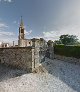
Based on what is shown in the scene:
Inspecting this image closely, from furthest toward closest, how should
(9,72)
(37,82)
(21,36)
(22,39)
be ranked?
(21,36)
(22,39)
(9,72)
(37,82)

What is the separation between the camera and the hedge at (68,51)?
55.4ft

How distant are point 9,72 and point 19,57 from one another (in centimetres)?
160

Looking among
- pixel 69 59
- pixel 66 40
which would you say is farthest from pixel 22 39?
pixel 66 40

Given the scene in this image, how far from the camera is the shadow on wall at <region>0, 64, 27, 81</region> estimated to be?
10766mm

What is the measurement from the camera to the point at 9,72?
11.6 meters

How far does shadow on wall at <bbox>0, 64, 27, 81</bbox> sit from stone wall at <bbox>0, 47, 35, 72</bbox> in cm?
43

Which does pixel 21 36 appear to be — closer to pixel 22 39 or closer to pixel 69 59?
pixel 22 39

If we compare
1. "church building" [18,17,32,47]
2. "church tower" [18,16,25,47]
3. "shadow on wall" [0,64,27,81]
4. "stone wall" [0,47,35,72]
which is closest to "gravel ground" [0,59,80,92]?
"shadow on wall" [0,64,27,81]

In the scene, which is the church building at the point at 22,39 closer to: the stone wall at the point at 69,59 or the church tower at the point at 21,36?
the church tower at the point at 21,36

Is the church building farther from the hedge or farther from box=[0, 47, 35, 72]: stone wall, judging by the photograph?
box=[0, 47, 35, 72]: stone wall

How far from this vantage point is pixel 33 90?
8578 mm

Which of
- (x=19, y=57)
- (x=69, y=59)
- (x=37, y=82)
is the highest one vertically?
(x=19, y=57)

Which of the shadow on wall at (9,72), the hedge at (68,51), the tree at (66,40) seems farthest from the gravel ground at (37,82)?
the tree at (66,40)

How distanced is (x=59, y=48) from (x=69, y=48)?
1.77 metres
